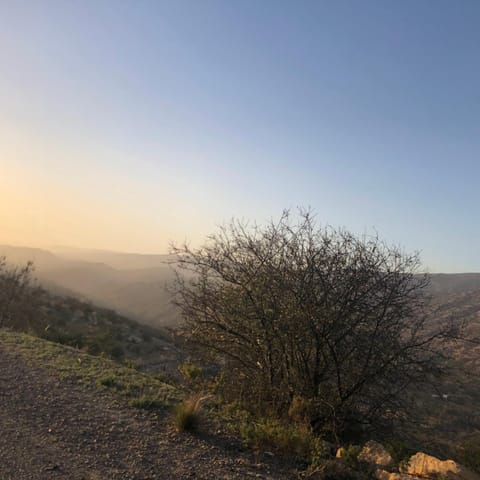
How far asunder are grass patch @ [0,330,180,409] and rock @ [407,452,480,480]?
3.81 meters

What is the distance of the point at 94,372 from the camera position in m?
9.71

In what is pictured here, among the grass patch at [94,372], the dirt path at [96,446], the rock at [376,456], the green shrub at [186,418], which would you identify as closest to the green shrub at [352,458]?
the rock at [376,456]

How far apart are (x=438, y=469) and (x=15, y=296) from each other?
1643 centimetres

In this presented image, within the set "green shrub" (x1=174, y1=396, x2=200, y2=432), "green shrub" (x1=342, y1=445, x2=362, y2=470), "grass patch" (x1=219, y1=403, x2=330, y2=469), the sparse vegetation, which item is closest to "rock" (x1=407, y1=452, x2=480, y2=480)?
"green shrub" (x1=342, y1=445, x2=362, y2=470)

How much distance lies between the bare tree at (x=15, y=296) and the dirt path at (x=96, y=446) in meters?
10.0

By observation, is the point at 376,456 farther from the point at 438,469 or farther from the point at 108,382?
the point at 108,382

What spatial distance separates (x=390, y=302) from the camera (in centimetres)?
923

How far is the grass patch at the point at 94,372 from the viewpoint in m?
8.55

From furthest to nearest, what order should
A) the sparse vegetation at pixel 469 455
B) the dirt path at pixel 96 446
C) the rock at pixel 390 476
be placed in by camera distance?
the sparse vegetation at pixel 469 455, the rock at pixel 390 476, the dirt path at pixel 96 446

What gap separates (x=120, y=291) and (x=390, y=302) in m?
81.5

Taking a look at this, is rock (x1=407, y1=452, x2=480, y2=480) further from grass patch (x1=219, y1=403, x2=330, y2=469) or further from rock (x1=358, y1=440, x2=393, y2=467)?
grass patch (x1=219, y1=403, x2=330, y2=469)

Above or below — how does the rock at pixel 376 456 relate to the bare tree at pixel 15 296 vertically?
below

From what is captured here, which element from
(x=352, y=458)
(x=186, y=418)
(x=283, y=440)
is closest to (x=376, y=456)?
(x=352, y=458)

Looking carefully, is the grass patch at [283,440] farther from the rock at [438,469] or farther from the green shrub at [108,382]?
the green shrub at [108,382]
